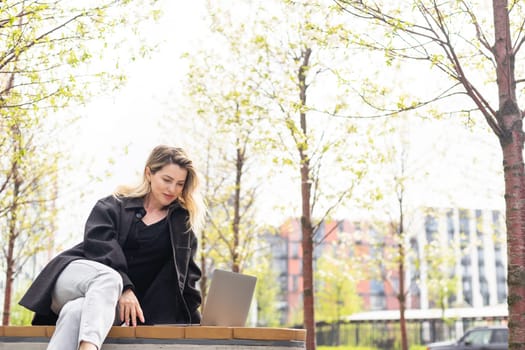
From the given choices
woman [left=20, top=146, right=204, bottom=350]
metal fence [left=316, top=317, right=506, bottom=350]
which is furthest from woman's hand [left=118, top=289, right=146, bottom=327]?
metal fence [left=316, top=317, right=506, bottom=350]

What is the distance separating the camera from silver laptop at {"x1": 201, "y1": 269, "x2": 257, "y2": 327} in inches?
168

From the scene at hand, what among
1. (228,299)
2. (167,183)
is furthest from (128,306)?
(167,183)

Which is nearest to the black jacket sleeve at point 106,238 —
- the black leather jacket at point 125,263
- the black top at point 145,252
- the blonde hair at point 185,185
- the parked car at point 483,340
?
the black leather jacket at point 125,263

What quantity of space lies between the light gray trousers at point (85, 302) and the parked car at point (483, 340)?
736 inches

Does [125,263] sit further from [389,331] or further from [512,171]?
[389,331]

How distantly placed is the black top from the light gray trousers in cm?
46

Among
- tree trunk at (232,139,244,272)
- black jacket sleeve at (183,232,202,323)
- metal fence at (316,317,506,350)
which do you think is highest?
tree trunk at (232,139,244,272)

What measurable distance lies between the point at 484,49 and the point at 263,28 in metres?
4.29

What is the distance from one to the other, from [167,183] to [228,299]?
81 centimetres

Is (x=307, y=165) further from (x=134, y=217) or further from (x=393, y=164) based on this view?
(x=393, y=164)

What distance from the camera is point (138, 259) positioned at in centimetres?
446

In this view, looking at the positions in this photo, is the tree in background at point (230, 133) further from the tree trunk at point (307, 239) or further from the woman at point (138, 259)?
the woman at point (138, 259)

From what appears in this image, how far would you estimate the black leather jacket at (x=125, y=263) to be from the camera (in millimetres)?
4121

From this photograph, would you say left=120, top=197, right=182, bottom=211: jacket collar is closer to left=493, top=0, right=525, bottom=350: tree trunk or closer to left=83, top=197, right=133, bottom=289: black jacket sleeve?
left=83, top=197, right=133, bottom=289: black jacket sleeve
